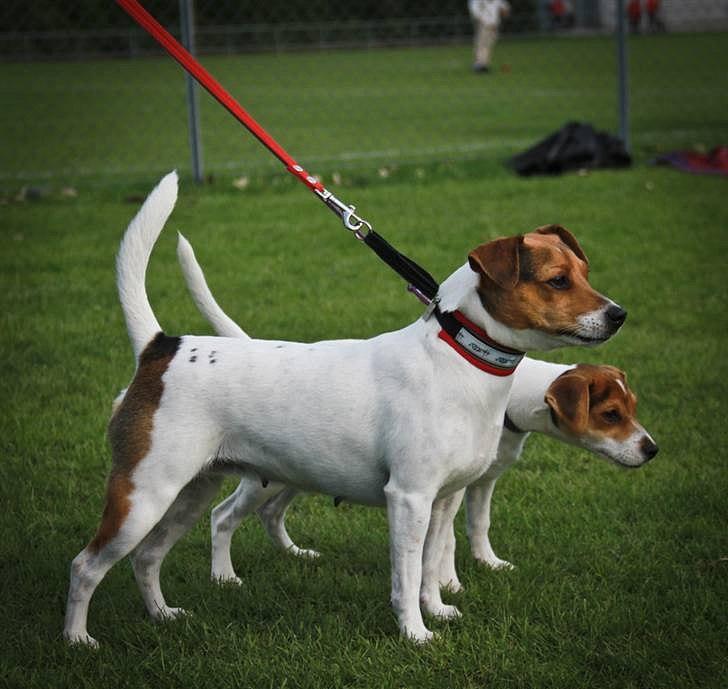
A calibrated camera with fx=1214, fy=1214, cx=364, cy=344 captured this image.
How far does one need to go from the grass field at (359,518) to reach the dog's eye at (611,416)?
1.86ft

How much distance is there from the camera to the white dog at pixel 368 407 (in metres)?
3.75

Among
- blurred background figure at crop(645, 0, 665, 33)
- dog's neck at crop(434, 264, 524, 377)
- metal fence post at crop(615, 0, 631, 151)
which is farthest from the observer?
blurred background figure at crop(645, 0, 665, 33)

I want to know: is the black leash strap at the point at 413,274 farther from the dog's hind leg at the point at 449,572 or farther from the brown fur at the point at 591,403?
the dog's hind leg at the point at 449,572

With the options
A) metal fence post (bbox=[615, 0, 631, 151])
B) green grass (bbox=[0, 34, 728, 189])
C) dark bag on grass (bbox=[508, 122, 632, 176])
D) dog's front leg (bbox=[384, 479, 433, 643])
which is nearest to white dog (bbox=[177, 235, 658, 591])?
dog's front leg (bbox=[384, 479, 433, 643])

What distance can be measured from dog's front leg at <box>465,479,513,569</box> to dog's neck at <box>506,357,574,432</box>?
1.04ft

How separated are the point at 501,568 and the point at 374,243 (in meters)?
1.35

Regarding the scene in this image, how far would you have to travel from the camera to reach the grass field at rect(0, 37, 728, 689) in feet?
12.6

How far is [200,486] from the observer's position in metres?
4.25

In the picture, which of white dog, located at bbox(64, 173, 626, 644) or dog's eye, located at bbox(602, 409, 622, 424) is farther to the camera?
dog's eye, located at bbox(602, 409, 622, 424)

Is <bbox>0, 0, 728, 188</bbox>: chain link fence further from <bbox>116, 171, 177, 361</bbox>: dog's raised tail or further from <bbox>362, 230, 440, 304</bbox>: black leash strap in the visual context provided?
<bbox>362, 230, 440, 304</bbox>: black leash strap

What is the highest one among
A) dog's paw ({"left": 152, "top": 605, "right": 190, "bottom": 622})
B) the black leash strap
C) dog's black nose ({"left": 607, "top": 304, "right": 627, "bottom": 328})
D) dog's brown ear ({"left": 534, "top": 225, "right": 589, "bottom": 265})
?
dog's brown ear ({"left": 534, "top": 225, "right": 589, "bottom": 265})

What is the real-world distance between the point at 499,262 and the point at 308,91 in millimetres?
19987

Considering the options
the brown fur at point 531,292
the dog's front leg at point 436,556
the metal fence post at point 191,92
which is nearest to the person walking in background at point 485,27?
the metal fence post at point 191,92

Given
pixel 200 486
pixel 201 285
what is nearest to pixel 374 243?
pixel 201 285
